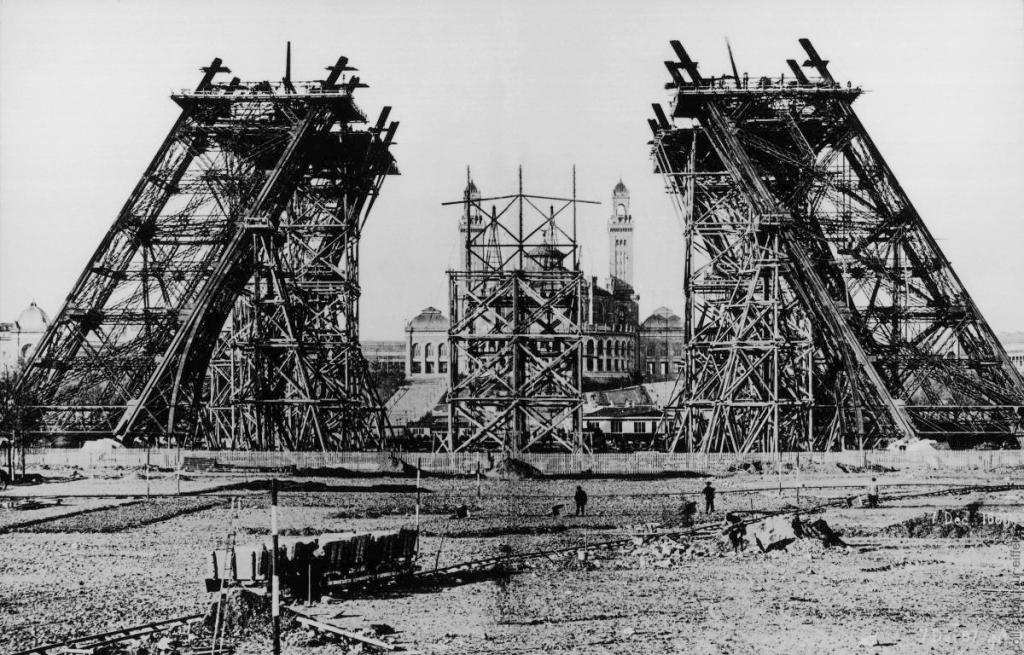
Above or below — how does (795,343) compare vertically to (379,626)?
above

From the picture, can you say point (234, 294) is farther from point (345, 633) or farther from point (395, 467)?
point (345, 633)

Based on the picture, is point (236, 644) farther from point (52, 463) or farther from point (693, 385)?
point (693, 385)

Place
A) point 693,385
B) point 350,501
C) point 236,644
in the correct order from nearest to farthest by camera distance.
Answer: point 236,644
point 350,501
point 693,385

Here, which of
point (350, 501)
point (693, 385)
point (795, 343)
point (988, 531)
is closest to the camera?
point (988, 531)

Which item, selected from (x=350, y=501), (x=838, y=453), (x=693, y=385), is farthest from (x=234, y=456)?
(x=838, y=453)

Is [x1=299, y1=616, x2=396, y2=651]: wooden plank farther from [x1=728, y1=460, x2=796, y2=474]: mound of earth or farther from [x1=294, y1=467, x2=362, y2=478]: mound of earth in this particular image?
[x1=728, y1=460, x2=796, y2=474]: mound of earth

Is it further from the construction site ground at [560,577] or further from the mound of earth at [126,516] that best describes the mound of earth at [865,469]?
the mound of earth at [126,516]

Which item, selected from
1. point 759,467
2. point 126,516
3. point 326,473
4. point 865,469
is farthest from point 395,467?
point 865,469

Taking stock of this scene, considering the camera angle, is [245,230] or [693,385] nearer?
[245,230]
